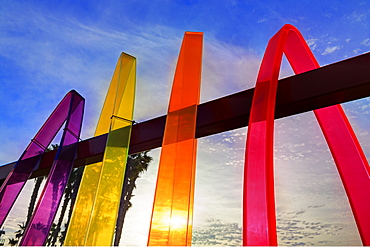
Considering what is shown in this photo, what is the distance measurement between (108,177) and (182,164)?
2.50 ft

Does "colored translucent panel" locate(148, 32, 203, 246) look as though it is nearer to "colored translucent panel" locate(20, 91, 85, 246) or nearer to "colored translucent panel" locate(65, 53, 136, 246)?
"colored translucent panel" locate(65, 53, 136, 246)

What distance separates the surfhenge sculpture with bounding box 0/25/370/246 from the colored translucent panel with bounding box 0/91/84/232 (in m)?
0.01

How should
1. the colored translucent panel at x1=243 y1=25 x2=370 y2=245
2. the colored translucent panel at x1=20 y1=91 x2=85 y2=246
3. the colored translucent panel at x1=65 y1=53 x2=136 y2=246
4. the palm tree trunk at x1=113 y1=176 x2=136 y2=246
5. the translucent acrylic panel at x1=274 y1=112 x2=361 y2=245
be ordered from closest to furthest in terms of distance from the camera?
the colored translucent panel at x1=243 y1=25 x2=370 y2=245 < the colored translucent panel at x1=65 y1=53 x2=136 y2=246 < the colored translucent panel at x1=20 y1=91 x2=85 y2=246 < the translucent acrylic panel at x1=274 y1=112 x2=361 y2=245 < the palm tree trunk at x1=113 y1=176 x2=136 y2=246

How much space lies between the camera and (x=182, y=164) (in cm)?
202

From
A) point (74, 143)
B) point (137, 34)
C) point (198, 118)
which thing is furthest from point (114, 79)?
point (137, 34)

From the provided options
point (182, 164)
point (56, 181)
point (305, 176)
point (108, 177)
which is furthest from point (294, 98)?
point (305, 176)

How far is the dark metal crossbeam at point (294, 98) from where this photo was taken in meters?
1.88

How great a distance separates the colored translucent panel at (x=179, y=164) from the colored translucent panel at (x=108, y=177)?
57cm

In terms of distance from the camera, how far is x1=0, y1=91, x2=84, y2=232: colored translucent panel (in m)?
3.31

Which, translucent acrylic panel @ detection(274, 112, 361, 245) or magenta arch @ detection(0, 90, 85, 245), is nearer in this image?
magenta arch @ detection(0, 90, 85, 245)

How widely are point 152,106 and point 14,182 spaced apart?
3277 mm

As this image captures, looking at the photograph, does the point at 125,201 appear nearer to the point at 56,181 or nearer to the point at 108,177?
the point at 56,181

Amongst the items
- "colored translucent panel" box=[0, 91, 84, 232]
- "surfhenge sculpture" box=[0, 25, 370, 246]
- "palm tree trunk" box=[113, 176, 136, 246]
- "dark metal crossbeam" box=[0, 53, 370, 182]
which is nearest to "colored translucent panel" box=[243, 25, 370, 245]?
"surfhenge sculpture" box=[0, 25, 370, 246]

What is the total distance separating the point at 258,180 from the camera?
1.54 meters
